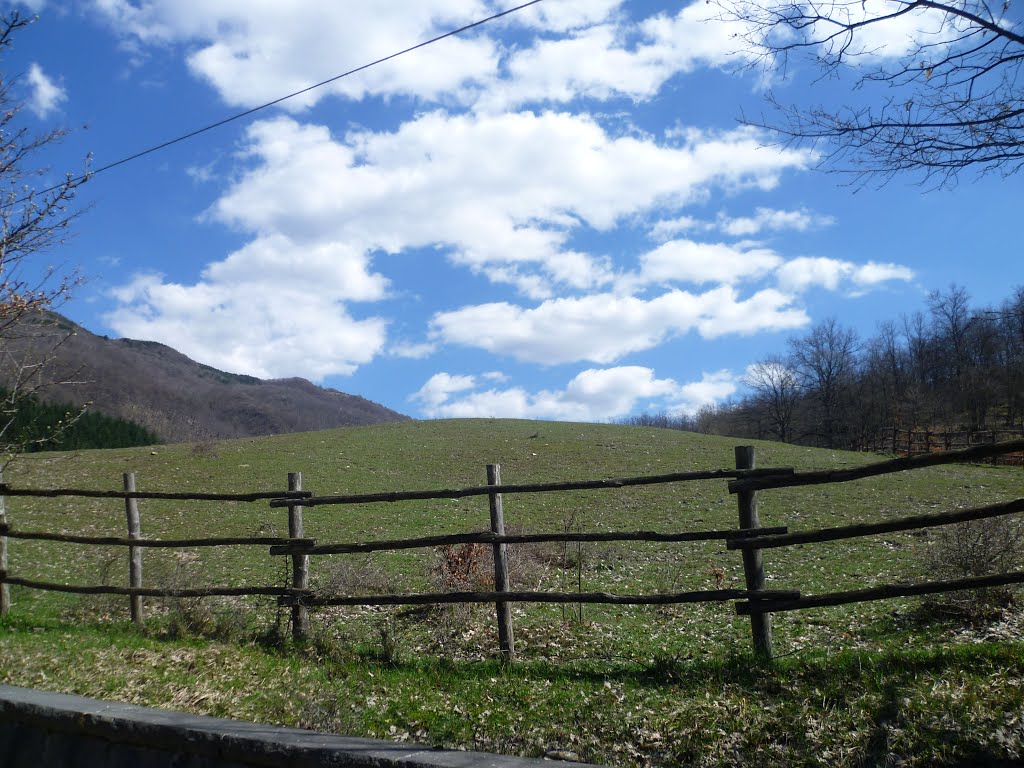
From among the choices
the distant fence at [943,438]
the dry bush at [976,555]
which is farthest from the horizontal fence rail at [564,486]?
the distant fence at [943,438]

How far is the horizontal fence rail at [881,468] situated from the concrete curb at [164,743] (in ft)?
11.6

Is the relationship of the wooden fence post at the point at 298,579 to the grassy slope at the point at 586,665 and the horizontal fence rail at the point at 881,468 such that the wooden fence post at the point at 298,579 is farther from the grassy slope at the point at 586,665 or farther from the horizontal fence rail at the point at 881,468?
the horizontal fence rail at the point at 881,468

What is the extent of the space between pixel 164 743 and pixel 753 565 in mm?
4678

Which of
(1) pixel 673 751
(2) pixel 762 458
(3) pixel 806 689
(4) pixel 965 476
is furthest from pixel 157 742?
(2) pixel 762 458

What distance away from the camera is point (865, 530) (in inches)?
232

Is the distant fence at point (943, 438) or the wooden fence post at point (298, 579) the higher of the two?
the distant fence at point (943, 438)

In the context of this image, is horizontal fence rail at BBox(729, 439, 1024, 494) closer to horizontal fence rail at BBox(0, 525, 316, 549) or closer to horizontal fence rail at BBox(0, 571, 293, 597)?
horizontal fence rail at BBox(0, 525, 316, 549)

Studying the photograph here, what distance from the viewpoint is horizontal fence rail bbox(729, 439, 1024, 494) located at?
5043 millimetres

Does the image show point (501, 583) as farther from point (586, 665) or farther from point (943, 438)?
point (943, 438)

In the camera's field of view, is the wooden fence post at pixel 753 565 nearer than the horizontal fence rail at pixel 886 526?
No

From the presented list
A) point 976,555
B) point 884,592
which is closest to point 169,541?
point 884,592

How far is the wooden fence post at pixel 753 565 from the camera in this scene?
630cm

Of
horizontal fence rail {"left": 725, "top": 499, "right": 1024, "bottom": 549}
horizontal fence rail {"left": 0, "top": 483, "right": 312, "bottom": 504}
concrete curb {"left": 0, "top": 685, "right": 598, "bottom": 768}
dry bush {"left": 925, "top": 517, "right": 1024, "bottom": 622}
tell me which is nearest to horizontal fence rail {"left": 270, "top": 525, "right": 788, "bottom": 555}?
horizontal fence rail {"left": 725, "top": 499, "right": 1024, "bottom": 549}

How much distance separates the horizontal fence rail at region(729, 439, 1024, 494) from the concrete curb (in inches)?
139
